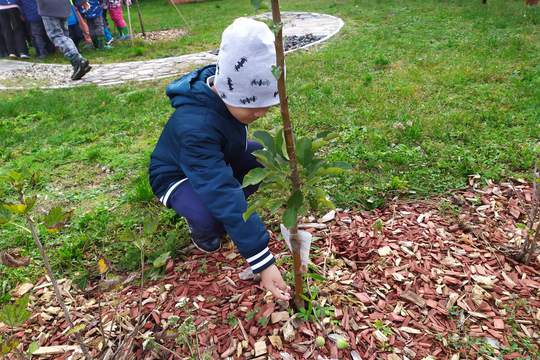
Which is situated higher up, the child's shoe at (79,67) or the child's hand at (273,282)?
the child's shoe at (79,67)

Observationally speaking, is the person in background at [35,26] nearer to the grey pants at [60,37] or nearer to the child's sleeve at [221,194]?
the grey pants at [60,37]

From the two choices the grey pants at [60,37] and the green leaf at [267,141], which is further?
the grey pants at [60,37]

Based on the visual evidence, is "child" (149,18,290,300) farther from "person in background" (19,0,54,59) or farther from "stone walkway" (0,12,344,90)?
"person in background" (19,0,54,59)

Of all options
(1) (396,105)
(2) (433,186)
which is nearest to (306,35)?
(1) (396,105)

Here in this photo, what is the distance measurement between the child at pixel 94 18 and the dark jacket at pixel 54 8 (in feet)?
8.72

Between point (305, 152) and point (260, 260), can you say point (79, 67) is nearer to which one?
point (260, 260)

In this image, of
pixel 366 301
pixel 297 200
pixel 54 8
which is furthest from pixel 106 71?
pixel 297 200

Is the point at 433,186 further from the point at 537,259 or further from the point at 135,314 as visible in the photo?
the point at 135,314

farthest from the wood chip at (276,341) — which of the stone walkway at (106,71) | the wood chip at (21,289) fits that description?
the stone walkway at (106,71)

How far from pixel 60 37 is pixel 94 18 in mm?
2937

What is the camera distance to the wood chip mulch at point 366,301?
6.08ft

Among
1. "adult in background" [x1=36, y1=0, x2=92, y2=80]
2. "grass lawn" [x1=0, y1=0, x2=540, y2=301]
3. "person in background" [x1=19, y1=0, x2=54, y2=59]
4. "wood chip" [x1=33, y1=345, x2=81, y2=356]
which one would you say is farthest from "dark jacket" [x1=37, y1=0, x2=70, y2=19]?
"wood chip" [x1=33, y1=345, x2=81, y2=356]

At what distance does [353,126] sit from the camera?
13.3 ft

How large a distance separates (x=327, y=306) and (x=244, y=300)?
0.41 m
